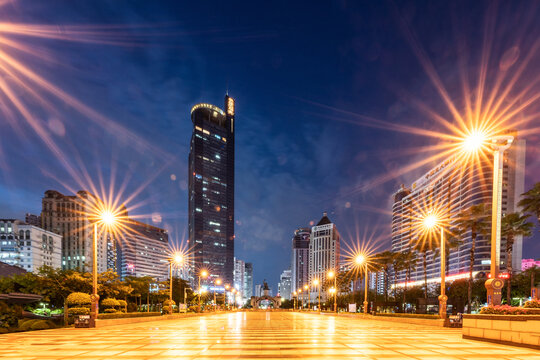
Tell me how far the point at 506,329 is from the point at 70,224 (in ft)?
666

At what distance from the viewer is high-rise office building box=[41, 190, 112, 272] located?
172 meters

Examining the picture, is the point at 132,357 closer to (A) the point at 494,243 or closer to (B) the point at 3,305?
(A) the point at 494,243

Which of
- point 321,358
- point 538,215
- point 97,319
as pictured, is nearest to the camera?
point 321,358

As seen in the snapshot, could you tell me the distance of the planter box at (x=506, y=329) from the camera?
45.3ft

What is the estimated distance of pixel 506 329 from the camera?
14828mm

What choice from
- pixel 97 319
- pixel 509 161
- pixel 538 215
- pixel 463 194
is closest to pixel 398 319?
pixel 538 215

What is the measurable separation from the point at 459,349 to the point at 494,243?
6518 mm

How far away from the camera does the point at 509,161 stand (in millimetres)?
149875

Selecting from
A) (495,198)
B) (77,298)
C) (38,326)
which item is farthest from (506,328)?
(77,298)

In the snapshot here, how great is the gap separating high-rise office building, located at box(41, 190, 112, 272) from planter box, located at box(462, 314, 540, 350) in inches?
7390

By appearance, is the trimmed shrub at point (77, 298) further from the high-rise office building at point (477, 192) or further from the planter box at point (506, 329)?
the high-rise office building at point (477, 192)

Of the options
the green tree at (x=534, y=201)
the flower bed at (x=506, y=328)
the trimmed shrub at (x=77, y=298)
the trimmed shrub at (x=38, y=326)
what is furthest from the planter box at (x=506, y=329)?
the trimmed shrub at (x=77, y=298)

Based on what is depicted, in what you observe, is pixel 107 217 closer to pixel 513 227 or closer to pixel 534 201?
pixel 534 201

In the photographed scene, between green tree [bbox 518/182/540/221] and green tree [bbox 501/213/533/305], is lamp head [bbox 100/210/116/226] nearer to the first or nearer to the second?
green tree [bbox 518/182/540/221]
